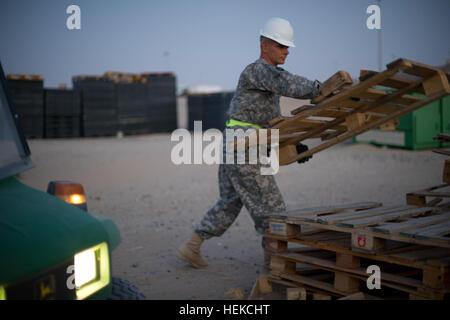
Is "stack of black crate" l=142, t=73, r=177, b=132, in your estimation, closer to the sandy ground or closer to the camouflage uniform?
the sandy ground

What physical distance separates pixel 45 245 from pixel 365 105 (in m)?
2.45

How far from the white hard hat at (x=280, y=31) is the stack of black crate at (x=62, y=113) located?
1607 cm

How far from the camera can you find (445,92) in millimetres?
2664

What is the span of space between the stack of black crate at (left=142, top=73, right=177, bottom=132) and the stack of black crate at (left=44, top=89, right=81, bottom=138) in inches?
138

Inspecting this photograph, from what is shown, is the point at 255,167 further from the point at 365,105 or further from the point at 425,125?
the point at 425,125

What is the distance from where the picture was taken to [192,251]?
4078mm

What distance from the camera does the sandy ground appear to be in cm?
413

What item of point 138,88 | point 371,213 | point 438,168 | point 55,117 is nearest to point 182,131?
point 138,88

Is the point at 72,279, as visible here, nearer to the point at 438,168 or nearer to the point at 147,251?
the point at 147,251

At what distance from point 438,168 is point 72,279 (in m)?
10.1

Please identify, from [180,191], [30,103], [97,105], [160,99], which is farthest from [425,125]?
[30,103]

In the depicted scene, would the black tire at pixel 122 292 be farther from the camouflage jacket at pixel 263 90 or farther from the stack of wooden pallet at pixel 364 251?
the camouflage jacket at pixel 263 90

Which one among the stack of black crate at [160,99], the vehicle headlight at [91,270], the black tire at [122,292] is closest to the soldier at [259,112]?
the black tire at [122,292]

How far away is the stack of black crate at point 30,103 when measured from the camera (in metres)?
16.8
